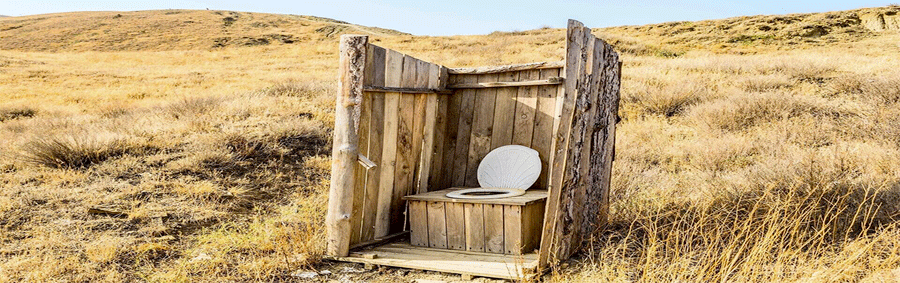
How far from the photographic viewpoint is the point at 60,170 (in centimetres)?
718

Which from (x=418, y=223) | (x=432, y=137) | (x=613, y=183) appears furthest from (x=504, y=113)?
(x=418, y=223)

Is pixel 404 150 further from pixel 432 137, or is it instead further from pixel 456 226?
pixel 456 226

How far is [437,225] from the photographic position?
5074 mm

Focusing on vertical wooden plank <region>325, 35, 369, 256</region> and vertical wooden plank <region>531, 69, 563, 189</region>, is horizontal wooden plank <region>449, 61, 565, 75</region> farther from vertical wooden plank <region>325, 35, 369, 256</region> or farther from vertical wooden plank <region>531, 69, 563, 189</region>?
vertical wooden plank <region>325, 35, 369, 256</region>

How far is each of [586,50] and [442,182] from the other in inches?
95.8

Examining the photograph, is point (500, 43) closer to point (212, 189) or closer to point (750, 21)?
point (750, 21)

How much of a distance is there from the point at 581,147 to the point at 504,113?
155 centimetres

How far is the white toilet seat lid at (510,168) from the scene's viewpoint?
5.46 m

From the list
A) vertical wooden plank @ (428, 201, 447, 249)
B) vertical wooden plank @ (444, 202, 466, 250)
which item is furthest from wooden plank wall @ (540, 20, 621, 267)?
vertical wooden plank @ (428, 201, 447, 249)

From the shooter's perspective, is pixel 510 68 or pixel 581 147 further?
pixel 510 68

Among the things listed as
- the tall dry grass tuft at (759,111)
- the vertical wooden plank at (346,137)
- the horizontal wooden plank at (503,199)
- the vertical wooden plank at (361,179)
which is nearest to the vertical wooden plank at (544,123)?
the horizontal wooden plank at (503,199)

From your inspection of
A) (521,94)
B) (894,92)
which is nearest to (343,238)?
(521,94)

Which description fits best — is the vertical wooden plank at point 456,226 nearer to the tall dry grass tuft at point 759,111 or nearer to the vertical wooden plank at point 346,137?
the vertical wooden plank at point 346,137

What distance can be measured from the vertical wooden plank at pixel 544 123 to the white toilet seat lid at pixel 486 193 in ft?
1.23
